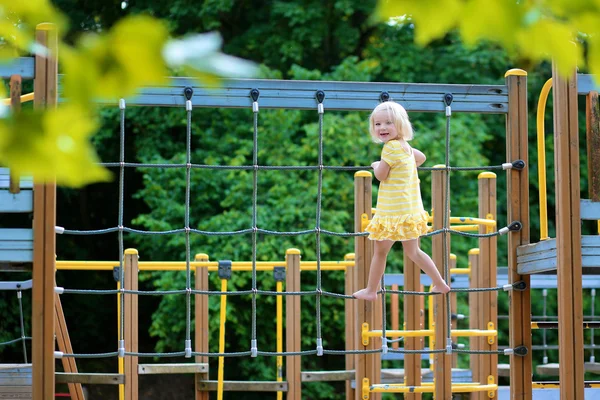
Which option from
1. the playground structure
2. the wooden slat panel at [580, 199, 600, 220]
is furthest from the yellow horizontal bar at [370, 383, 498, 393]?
the wooden slat panel at [580, 199, 600, 220]

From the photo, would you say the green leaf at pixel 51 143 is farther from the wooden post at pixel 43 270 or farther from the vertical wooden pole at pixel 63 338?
the vertical wooden pole at pixel 63 338

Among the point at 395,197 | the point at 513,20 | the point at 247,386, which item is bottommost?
the point at 247,386

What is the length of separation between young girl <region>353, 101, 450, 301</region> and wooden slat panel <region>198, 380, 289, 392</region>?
2454mm

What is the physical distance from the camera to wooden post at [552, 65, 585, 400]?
386 centimetres

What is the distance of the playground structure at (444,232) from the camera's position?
385 cm

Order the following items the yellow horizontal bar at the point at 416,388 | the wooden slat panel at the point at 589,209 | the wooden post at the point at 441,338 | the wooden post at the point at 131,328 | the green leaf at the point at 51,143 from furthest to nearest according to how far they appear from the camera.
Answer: the wooden post at the point at 131,328, the yellow horizontal bar at the point at 416,388, the wooden post at the point at 441,338, the wooden slat panel at the point at 589,209, the green leaf at the point at 51,143

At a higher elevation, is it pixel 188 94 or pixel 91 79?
pixel 188 94

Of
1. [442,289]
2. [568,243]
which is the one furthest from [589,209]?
[442,289]

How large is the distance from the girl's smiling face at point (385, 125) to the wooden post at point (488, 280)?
1401mm

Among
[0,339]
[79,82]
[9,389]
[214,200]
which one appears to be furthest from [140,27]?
[0,339]

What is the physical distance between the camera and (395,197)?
4.47 m

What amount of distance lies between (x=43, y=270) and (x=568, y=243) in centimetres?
218

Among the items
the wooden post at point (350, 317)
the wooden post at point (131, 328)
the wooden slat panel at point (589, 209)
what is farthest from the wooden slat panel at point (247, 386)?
the wooden slat panel at point (589, 209)

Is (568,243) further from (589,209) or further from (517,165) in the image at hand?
(517,165)
